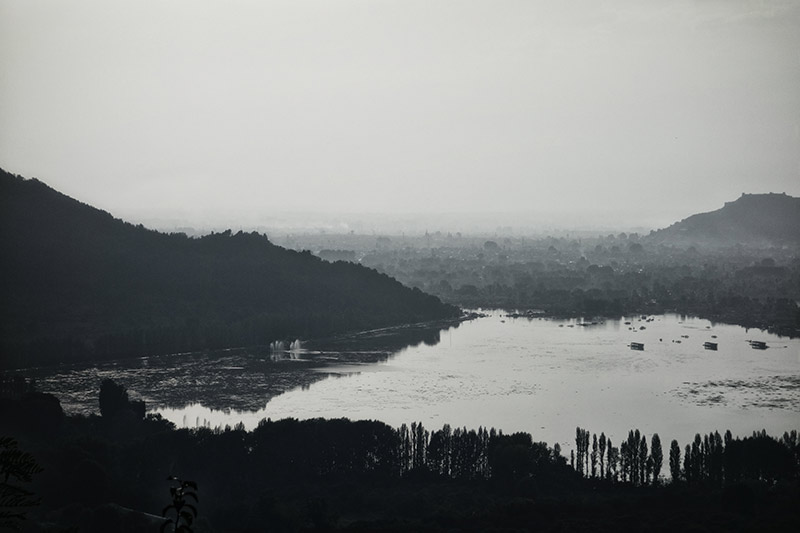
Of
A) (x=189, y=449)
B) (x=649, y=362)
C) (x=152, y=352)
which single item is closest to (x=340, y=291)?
(x=152, y=352)

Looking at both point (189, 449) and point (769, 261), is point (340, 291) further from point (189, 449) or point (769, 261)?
point (769, 261)

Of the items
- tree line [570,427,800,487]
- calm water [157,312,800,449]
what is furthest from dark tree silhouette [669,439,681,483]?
calm water [157,312,800,449]

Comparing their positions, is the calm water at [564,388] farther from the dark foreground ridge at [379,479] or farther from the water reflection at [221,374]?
the dark foreground ridge at [379,479]

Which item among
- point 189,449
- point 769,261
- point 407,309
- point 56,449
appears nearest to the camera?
point 56,449

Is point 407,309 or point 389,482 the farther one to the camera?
point 407,309

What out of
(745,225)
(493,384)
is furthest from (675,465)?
(745,225)

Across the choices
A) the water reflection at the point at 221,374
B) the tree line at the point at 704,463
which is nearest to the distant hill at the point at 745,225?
the water reflection at the point at 221,374

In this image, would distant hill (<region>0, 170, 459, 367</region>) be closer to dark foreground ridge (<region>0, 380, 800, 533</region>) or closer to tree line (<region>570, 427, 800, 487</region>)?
dark foreground ridge (<region>0, 380, 800, 533</region>)
